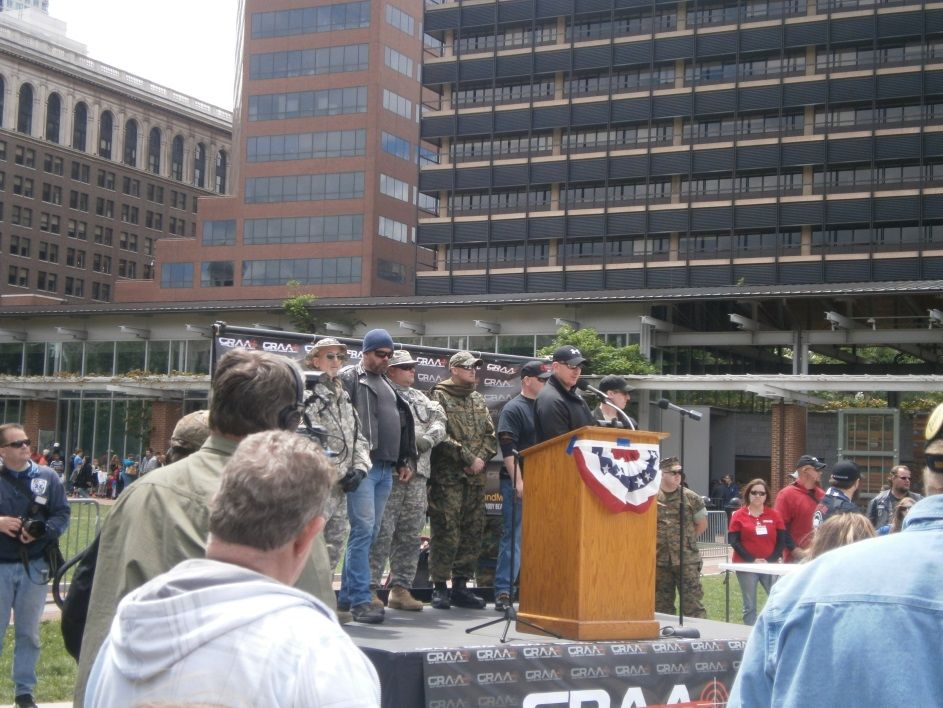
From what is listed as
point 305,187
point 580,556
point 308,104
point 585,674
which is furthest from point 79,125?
point 585,674

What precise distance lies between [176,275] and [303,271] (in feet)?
36.5

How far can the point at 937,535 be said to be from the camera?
2271 millimetres

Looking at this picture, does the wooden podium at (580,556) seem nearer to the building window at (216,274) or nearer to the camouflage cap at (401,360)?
the camouflage cap at (401,360)

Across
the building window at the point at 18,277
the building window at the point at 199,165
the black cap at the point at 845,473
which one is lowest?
the black cap at the point at 845,473

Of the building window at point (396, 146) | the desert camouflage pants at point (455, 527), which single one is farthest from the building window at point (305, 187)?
the desert camouflage pants at point (455, 527)

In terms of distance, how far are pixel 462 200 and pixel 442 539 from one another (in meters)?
68.4

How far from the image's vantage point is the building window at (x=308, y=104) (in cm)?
8075

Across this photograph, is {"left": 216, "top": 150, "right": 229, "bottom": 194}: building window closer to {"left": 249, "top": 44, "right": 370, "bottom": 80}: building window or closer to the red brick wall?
{"left": 249, "top": 44, "right": 370, "bottom": 80}: building window

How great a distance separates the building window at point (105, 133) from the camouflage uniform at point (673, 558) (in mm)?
116905

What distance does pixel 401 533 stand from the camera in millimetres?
8641

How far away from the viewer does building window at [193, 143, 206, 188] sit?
129 metres

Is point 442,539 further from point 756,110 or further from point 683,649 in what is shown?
point 756,110

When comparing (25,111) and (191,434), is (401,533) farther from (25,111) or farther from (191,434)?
(25,111)

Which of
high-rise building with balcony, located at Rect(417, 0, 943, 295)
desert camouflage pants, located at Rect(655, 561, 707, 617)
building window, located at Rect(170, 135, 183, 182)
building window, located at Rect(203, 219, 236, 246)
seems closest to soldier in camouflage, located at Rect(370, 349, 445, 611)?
desert camouflage pants, located at Rect(655, 561, 707, 617)
